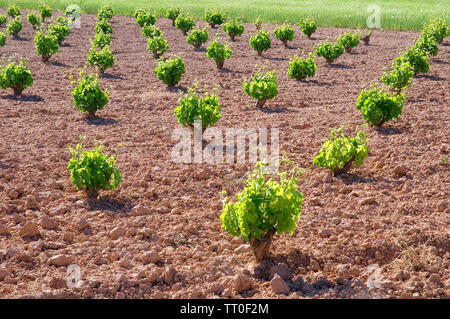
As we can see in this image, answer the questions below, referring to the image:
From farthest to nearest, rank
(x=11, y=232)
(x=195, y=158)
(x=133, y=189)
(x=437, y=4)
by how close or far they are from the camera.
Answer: (x=437, y=4)
(x=195, y=158)
(x=133, y=189)
(x=11, y=232)

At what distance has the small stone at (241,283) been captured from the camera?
16.2 feet

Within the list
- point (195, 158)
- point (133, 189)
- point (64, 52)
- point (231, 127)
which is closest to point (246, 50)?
point (64, 52)

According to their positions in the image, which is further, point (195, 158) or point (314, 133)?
point (314, 133)

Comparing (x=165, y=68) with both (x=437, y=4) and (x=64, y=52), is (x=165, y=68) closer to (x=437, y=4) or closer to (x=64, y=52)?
(x=64, y=52)

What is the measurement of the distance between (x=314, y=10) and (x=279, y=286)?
948 inches

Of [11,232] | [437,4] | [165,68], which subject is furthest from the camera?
[437,4]

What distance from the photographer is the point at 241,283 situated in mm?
4945

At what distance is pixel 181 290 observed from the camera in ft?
16.3

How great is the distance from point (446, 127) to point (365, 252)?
Answer: 15.0 ft

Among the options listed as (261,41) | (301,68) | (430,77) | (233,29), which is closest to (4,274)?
(301,68)

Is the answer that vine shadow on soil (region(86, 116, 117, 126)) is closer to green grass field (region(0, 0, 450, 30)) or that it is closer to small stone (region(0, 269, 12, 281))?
small stone (region(0, 269, 12, 281))

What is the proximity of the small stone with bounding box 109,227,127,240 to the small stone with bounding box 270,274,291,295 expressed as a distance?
1828 mm

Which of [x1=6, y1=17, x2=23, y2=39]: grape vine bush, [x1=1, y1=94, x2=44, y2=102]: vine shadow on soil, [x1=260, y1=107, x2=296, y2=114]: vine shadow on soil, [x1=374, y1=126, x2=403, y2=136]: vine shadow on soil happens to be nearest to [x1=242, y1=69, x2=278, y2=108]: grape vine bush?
[x1=260, y1=107, x2=296, y2=114]: vine shadow on soil

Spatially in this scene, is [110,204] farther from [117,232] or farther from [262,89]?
[262,89]
